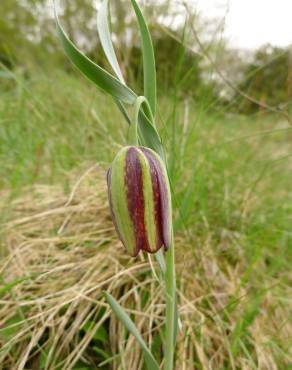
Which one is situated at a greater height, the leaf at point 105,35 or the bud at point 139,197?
the leaf at point 105,35

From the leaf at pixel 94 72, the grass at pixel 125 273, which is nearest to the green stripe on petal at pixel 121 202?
the leaf at pixel 94 72

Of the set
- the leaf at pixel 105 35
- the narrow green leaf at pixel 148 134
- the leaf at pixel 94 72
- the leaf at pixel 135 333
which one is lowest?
the leaf at pixel 135 333

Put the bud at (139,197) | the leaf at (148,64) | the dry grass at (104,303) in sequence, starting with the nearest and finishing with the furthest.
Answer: the bud at (139,197) → the leaf at (148,64) → the dry grass at (104,303)

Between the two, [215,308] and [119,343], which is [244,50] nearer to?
[215,308]

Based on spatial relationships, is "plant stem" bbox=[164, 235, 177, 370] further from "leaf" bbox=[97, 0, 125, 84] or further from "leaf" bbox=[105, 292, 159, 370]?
"leaf" bbox=[97, 0, 125, 84]

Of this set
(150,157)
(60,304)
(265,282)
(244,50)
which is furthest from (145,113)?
Result: (244,50)

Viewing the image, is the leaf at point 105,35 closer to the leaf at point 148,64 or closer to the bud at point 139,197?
the leaf at point 148,64
